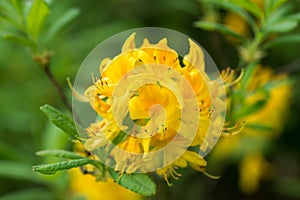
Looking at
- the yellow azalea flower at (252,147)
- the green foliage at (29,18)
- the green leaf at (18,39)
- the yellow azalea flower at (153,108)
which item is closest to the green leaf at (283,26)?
the yellow azalea flower at (153,108)

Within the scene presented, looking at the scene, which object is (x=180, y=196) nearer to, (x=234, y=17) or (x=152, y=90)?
(x=234, y=17)

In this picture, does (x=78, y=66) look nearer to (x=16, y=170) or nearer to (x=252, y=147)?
(x=16, y=170)

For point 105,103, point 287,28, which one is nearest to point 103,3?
point 287,28

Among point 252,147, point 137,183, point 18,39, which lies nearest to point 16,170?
point 18,39

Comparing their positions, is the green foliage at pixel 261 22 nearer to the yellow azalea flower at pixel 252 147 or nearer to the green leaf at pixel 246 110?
the green leaf at pixel 246 110

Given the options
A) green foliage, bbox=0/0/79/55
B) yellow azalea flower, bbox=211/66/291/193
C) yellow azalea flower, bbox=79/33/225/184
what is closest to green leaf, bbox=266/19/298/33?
yellow azalea flower, bbox=79/33/225/184

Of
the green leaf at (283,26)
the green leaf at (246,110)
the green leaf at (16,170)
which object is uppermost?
the green leaf at (16,170)
